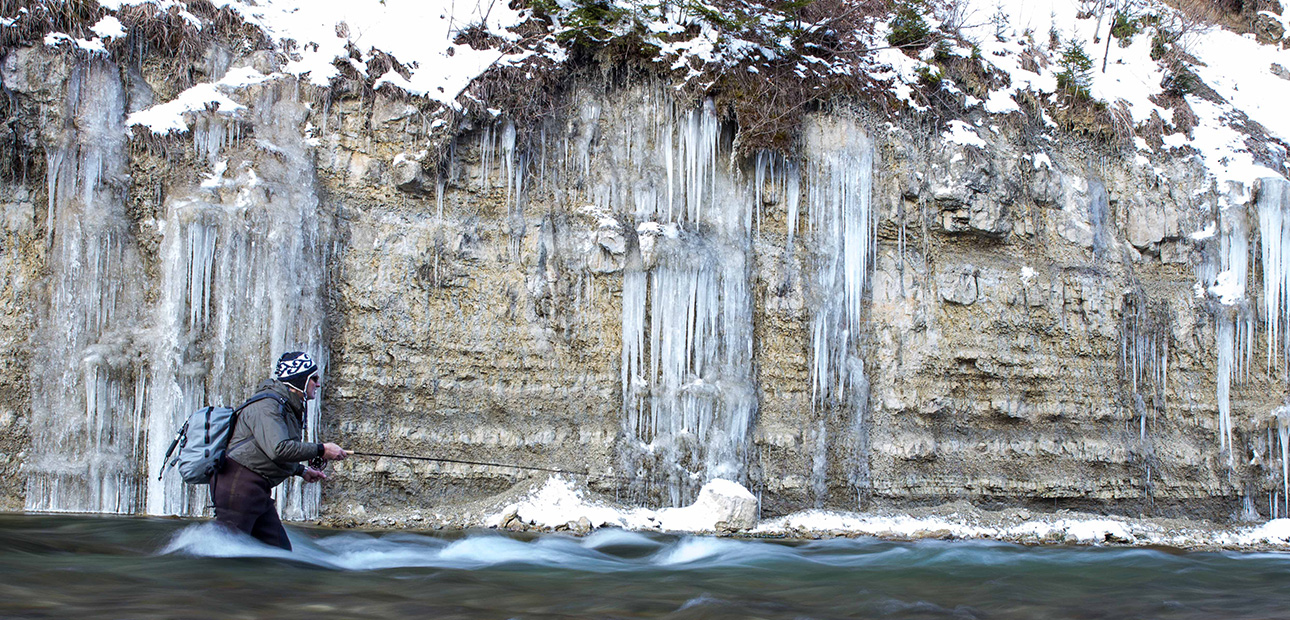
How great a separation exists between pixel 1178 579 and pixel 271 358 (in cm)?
832

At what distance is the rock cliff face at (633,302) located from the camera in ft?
29.8

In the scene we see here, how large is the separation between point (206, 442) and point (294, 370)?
61 cm

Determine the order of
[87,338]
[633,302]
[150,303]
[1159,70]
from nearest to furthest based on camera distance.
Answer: [87,338] < [150,303] < [633,302] < [1159,70]

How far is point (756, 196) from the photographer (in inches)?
434

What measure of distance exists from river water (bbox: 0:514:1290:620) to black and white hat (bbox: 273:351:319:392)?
931 millimetres

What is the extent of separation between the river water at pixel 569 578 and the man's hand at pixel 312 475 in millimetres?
467

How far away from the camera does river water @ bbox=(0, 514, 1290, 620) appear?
14.1 ft

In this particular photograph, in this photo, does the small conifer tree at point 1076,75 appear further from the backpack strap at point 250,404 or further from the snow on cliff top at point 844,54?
the backpack strap at point 250,404

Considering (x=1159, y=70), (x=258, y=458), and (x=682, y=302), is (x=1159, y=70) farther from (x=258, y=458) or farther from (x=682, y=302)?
(x=258, y=458)

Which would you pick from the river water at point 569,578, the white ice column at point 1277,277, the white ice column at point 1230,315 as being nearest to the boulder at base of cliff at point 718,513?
the river water at point 569,578

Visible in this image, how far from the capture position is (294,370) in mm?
5312

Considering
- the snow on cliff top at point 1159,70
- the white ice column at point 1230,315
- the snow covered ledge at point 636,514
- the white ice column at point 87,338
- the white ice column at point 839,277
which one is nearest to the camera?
the white ice column at point 87,338

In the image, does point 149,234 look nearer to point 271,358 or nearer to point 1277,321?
point 271,358

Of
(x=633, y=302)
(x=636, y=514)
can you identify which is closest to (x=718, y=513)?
(x=636, y=514)
